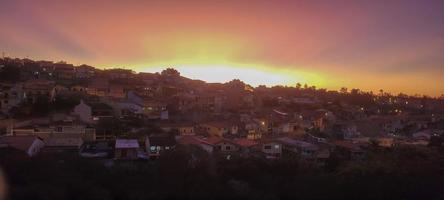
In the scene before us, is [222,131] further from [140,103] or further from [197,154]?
[197,154]

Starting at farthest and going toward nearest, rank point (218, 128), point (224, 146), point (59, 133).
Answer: point (218, 128)
point (224, 146)
point (59, 133)

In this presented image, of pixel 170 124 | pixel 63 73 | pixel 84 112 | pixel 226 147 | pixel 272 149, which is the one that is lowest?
pixel 272 149

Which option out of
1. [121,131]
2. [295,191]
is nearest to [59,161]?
[121,131]

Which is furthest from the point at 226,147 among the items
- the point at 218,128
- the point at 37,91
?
the point at 37,91

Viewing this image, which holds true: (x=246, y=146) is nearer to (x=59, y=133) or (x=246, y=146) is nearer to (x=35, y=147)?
(x=59, y=133)

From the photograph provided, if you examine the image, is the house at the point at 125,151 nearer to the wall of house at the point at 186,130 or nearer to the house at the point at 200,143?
the house at the point at 200,143
